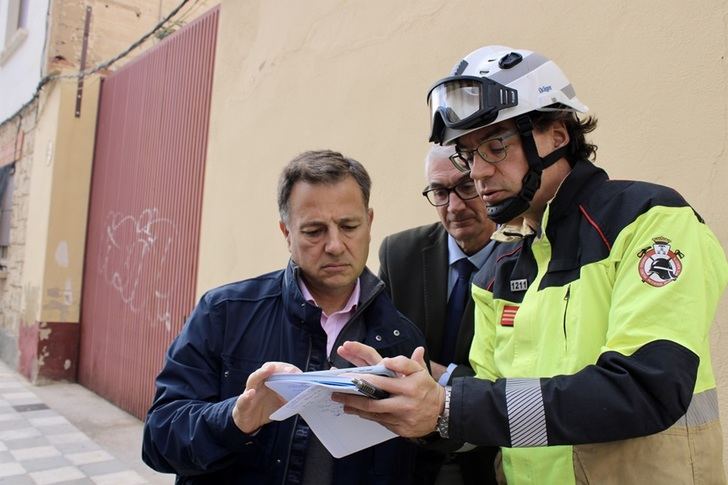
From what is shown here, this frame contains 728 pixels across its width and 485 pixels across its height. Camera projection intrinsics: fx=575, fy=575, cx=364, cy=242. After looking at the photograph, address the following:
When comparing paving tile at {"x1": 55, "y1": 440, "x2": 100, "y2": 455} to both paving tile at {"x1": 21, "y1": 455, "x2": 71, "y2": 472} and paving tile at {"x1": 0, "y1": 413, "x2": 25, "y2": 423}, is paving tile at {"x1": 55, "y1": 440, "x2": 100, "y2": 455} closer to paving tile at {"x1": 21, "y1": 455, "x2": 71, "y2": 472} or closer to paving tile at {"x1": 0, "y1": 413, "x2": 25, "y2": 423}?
paving tile at {"x1": 21, "y1": 455, "x2": 71, "y2": 472}

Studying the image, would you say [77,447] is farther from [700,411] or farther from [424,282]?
[700,411]

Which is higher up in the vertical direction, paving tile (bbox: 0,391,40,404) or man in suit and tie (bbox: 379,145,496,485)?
man in suit and tie (bbox: 379,145,496,485)

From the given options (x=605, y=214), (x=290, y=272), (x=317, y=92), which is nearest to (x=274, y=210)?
(x=317, y=92)

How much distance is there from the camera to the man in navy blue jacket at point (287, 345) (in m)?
1.45

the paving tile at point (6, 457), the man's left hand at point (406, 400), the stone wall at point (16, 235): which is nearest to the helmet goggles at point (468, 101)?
the man's left hand at point (406, 400)

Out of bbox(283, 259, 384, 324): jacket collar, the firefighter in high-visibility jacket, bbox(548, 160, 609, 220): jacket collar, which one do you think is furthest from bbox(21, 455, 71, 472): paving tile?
bbox(548, 160, 609, 220): jacket collar

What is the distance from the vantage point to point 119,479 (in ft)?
14.6

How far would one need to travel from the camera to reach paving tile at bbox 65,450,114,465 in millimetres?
4805

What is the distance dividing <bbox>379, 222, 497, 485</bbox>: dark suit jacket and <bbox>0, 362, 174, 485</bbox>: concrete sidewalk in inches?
129

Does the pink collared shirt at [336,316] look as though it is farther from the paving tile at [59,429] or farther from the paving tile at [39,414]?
the paving tile at [39,414]

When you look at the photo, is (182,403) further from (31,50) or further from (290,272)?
(31,50)

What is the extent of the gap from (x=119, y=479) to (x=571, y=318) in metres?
4.34

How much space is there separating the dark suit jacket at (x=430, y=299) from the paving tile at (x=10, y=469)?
3.84 m

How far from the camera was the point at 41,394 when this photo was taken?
278 inches
